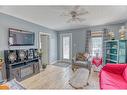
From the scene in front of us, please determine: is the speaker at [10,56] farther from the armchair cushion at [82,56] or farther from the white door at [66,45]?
the armchair cushion at [82,56]

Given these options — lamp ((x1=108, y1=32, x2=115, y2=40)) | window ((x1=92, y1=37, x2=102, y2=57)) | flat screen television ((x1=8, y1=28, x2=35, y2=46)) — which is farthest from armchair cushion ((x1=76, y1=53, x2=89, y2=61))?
flat screen television ((x1=8, y1=28, x2=35, y2=46))

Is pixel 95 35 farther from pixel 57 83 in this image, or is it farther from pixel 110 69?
pixel 57 83

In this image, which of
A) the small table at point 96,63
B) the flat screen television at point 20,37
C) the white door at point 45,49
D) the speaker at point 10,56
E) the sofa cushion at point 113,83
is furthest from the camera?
the white door at point 45,49

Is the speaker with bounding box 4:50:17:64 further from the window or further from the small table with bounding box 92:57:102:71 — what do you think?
the small table with bounding box 92:57:102:71

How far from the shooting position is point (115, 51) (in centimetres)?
366

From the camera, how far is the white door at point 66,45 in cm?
321

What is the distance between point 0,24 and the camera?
257 cm

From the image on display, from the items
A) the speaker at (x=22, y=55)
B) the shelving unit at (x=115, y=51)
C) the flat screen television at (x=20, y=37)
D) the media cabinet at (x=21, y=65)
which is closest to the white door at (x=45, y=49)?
the media cabinet at (x=21, y=65)

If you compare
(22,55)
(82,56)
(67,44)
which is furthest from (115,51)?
(22,55)

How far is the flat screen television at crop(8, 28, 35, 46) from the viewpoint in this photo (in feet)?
9.45

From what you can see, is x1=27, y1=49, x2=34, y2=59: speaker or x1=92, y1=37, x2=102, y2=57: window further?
x1=27, y1=49, x2=34, y2=59: speaker

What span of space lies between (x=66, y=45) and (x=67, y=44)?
0.05m

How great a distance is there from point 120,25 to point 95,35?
784 millimetres

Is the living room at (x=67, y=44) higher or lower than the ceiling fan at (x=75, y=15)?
lower
